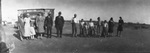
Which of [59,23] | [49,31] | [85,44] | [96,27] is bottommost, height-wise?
[85,44]

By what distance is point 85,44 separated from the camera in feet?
24.6

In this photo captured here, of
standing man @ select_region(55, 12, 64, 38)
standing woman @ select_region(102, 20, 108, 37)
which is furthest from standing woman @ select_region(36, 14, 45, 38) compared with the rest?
standing woman @ select_region(102, 20, 108, 37)

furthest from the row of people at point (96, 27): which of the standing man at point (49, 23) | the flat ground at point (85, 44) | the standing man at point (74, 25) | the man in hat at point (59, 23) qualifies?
the standing man at point (49, 23)

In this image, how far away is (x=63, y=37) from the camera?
7598 mm

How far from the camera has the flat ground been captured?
7.47 meters

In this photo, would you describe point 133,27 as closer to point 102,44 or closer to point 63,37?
point 102,44

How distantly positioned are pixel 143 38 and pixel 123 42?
2.01 ft

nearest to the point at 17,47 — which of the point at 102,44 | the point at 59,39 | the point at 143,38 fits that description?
the point at 59,39

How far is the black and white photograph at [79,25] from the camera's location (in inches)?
293

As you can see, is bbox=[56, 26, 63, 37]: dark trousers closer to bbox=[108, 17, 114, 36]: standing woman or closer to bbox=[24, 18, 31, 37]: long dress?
bbox=[24, 18, 31, 37]: long dress

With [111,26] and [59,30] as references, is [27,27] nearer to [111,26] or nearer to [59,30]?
[59,30]

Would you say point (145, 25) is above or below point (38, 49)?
above

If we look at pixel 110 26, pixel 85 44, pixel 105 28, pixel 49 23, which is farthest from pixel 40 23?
pixel 110 26

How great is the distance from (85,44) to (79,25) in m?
0.60
